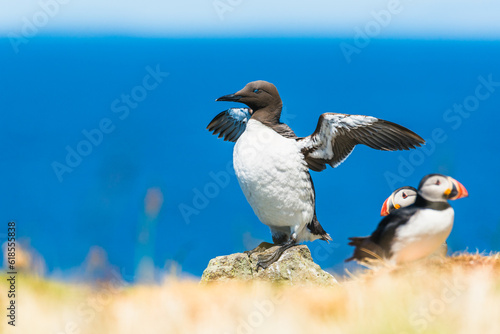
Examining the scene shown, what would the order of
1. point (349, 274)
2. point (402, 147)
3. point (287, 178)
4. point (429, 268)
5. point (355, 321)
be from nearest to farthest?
point (355, 321)
point (429, 268)
point (349, 274)
point (402, 147)
point (287, 178)

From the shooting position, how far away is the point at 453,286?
382 cm

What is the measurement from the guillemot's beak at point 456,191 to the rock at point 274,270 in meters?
1.45

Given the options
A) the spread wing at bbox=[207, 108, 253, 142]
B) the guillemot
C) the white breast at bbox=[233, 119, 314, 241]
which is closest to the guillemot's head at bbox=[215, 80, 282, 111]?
the guillemot

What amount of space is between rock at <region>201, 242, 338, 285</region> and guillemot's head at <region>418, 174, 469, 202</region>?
134 cm

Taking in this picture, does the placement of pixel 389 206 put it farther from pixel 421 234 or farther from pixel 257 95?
pixel 257 95

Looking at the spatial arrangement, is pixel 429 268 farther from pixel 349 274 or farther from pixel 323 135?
pixel 323 135

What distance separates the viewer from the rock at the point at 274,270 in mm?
5566

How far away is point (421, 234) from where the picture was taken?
14.8 ft

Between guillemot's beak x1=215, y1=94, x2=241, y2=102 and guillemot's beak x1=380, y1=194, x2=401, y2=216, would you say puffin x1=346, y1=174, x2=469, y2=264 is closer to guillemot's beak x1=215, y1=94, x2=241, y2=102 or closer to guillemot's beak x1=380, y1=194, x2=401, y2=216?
guillemot's beak x1=380, y1=194, x2=401, y2=216

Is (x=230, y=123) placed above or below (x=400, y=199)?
above

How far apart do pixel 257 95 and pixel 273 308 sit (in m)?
2.79

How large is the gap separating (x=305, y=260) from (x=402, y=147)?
1400 millimetres

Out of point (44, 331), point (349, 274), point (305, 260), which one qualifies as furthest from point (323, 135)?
point (44, 331)

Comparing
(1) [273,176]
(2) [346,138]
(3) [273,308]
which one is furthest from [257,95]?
(3) [273,308]
